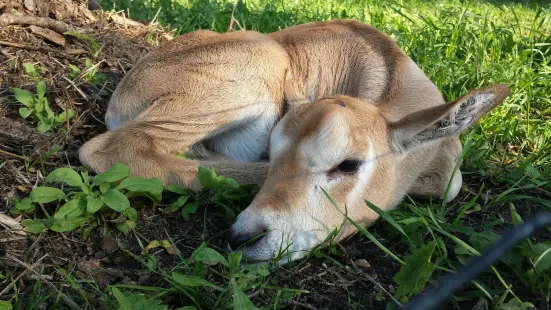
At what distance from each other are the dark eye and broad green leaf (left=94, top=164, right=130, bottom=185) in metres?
1.17

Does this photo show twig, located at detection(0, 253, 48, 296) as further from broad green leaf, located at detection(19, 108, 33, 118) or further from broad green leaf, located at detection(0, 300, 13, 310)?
broad green leaf, located at detection(19, 108, 33, 118)

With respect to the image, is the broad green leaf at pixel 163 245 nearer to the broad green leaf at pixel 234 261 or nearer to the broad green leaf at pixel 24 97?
the broad green leaf at pixel 234 261

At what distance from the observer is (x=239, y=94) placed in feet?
12.9

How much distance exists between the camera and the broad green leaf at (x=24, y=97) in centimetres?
373

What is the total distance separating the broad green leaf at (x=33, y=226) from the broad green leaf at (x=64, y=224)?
2.0 inches

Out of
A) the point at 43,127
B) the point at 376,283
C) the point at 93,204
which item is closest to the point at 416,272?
the point at 376,283

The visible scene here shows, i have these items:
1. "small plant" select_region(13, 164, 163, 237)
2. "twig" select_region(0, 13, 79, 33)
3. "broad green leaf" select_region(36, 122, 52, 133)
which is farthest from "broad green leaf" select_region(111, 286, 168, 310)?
"twig" select_region(0, 13, 79, 33)

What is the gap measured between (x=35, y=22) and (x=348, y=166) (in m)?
3.41

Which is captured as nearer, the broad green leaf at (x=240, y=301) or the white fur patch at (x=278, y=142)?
the broad green leaf at (x=240, y=301)

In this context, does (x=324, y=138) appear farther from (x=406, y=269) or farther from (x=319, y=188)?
(x=406, y=269)

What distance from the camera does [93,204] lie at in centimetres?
274

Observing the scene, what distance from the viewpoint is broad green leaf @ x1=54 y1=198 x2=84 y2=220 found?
267 centimetres

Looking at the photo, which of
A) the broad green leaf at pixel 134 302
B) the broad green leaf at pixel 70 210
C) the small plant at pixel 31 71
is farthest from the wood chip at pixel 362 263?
the small plant at pixel 31 71

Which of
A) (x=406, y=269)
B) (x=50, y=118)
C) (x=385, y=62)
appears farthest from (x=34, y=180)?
(x=385, y=62)
